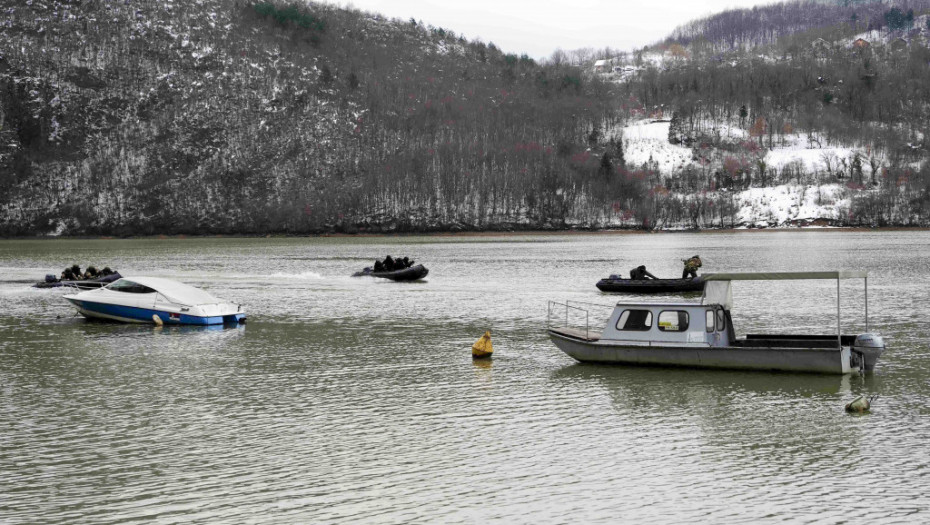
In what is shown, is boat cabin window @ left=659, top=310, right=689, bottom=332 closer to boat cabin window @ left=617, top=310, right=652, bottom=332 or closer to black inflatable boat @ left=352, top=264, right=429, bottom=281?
boat cabin window @ left=617, top=310, right=652, bottom=332

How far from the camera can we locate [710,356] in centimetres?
3031

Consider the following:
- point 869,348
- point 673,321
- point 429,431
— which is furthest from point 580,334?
point 429,431

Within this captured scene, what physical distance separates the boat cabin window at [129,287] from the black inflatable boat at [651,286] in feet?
101

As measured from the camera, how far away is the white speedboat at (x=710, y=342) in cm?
2936

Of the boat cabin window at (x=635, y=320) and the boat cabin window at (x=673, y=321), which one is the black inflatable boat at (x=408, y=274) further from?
the boat cabin window at (x=673, y=321)

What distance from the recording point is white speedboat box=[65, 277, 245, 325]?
146 feet

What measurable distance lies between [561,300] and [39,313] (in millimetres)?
31006

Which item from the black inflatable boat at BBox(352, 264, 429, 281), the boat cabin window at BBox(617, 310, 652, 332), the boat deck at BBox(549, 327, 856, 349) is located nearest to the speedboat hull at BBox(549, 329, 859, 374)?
the boat deck at BBox(549, 327, 856, 349)

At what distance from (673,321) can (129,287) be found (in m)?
28.7

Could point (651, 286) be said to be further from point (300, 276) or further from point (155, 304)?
point (155, 304)

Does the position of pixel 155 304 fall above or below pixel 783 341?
above

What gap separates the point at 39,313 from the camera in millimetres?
52594

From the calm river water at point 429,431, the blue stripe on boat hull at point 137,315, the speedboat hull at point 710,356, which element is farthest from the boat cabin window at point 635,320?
the blue stripe on boat hull at point 137,315

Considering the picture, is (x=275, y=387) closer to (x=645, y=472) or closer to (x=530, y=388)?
(x=530, y=388)
